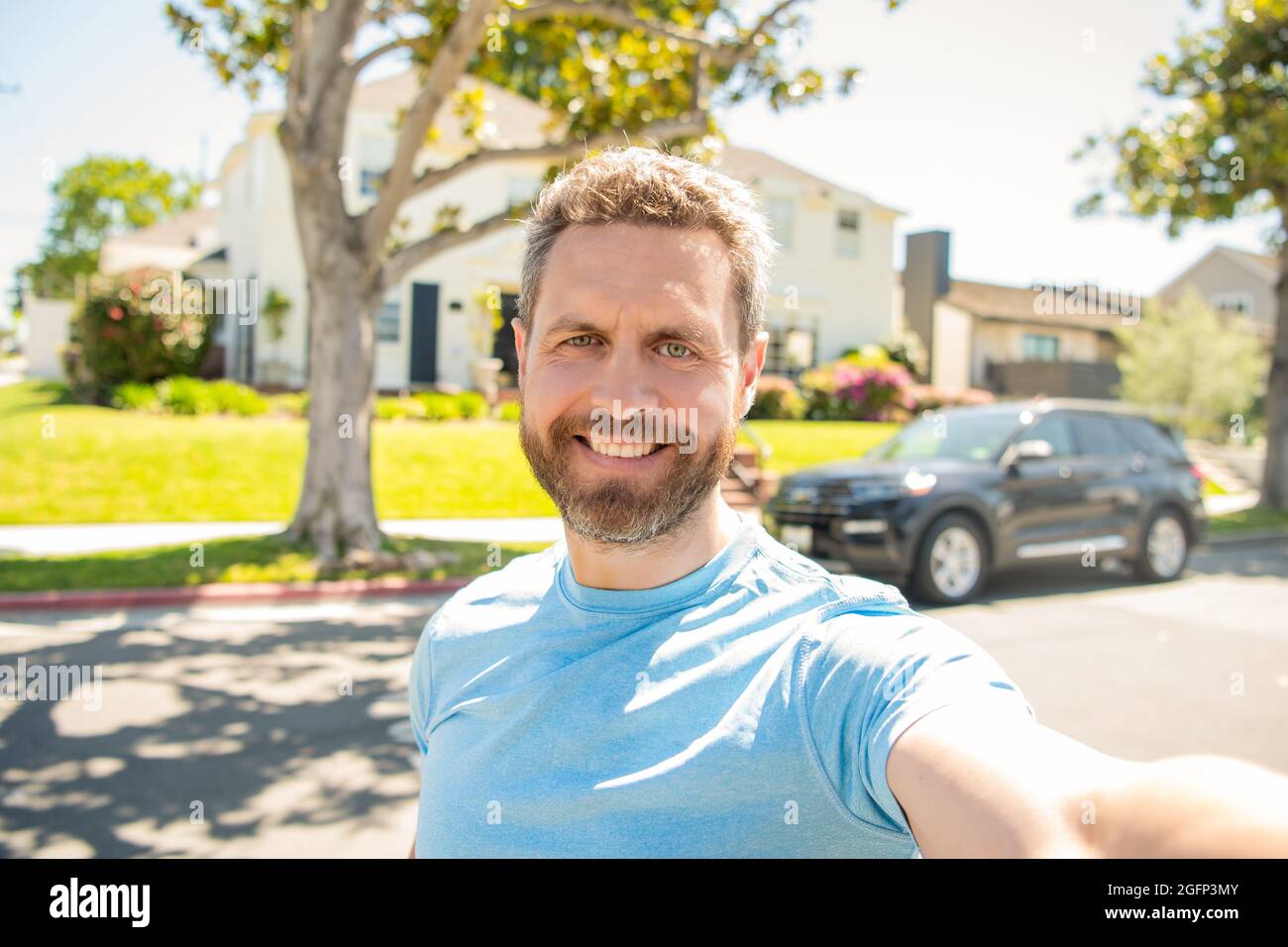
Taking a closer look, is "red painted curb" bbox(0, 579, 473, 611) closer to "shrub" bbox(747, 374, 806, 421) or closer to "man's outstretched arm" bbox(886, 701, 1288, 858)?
"man's outstretched arm" bbox(886, 701, 1288, 858)

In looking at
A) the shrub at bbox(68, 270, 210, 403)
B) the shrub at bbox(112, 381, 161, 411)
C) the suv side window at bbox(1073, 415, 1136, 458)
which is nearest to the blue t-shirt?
the suv side window at bbox(1073, 415, 1136, 458)

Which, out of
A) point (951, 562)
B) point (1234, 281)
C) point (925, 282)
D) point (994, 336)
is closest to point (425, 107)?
point (951, 562)

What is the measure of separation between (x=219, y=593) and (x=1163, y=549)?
32.5 feet

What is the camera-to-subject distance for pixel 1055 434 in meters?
10.6

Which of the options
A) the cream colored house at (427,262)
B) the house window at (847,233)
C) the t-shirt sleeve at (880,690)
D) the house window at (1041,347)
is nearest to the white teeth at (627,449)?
the t-shirt sleeve at (880,690)

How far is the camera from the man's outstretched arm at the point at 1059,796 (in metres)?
0.86

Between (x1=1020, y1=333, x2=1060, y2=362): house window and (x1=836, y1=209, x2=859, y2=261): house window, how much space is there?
11615 mm

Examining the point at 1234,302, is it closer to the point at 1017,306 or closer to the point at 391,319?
the point at 1017,306

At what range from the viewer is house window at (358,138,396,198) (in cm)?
2364

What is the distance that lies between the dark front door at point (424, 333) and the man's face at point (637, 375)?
23.6m

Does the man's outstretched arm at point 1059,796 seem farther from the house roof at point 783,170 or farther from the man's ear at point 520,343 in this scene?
the house roof at point 783,170
